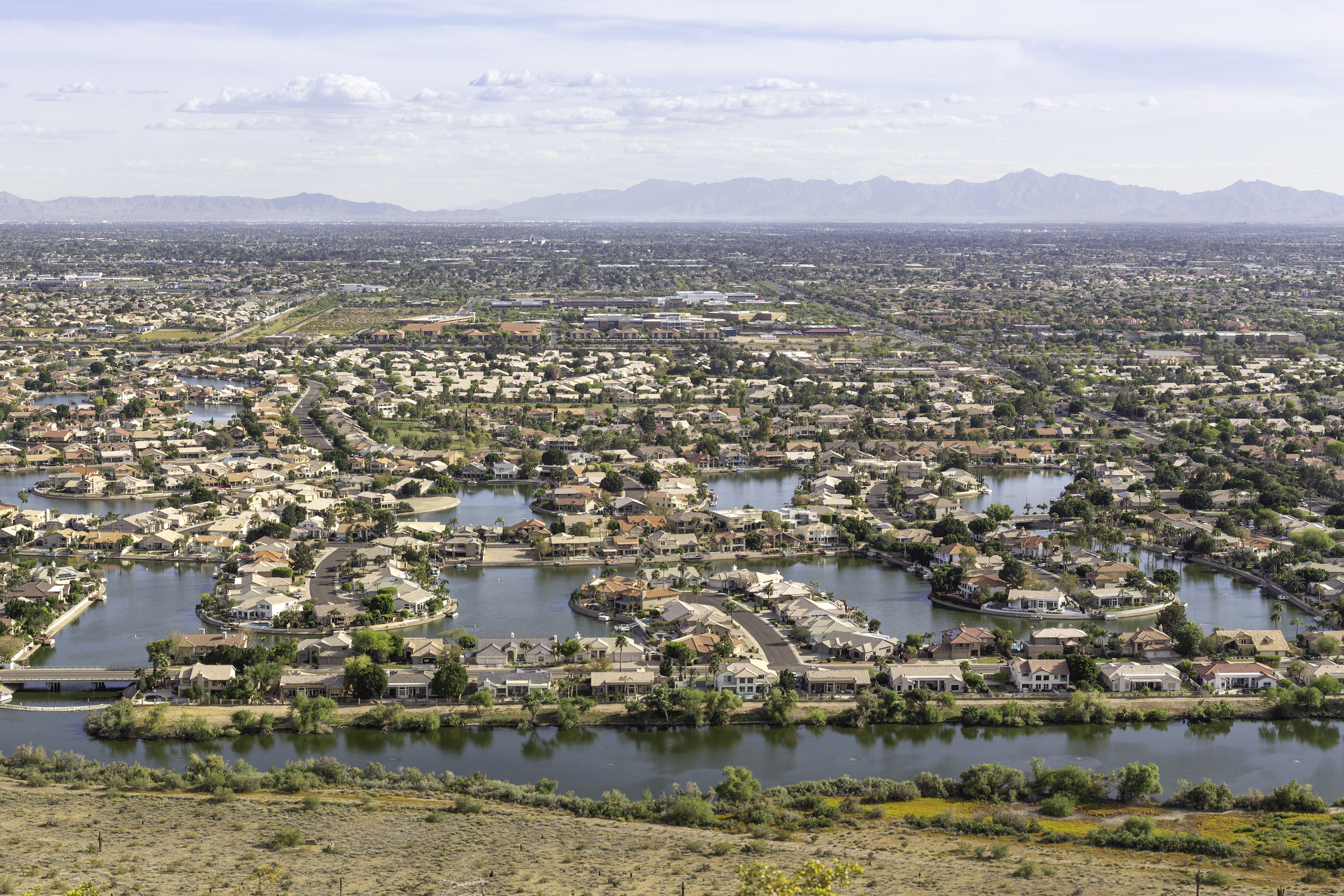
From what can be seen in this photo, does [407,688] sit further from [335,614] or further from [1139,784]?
[1139,784]

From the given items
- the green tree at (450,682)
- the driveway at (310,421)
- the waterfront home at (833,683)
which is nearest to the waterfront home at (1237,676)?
the waterfront home at (833,683)

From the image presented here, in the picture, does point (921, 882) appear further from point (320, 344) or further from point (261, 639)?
point (320, 344)

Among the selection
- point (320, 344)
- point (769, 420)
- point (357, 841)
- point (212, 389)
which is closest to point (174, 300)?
point (320, 344)

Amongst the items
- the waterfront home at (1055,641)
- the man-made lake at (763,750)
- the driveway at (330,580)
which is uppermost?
the driveway at (330,580)

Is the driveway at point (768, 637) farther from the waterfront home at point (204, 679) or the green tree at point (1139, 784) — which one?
the waterfront home at point (204, 679)

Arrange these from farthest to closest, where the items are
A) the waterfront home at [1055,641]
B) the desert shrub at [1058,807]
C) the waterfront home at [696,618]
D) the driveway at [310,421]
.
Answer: the driveway at [310,421] < the waterfront home at [696,618] < the waterfront home at [1055,641] < the desert shrub at [1058,807]

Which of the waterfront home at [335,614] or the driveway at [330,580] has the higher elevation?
the driveway at [330,580]

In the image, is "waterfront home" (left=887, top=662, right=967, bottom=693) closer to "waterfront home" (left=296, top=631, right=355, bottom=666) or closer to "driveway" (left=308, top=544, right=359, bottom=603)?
"waterfront home" (left=296, top=631, right=355, bottom=666)
